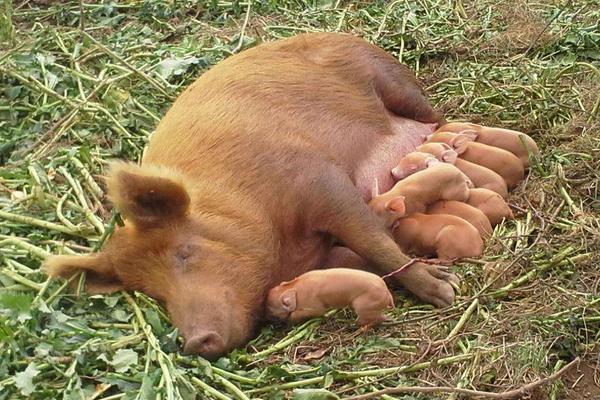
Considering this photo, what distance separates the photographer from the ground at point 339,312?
3.76 metres

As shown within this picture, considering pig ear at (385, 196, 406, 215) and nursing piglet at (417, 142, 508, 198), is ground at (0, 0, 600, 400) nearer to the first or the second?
nursing piglet at (417, 142, 508, 198)

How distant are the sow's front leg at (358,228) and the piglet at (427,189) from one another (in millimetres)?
192

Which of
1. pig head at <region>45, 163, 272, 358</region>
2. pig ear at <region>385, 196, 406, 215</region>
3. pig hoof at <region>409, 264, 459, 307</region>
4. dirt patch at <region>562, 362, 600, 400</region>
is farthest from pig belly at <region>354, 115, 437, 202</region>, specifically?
dirt patch at <region>562, 362, 600, 400</region>

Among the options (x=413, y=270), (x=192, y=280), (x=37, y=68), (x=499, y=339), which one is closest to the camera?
(x=499, y=339)

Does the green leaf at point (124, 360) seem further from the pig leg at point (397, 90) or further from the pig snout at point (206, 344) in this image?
the pig leg at point (397, 90)

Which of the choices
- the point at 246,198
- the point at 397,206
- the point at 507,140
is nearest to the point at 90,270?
the point at 246,198

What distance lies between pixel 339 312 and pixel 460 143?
5.18 ft

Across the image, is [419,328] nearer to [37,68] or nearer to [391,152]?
[391,152]

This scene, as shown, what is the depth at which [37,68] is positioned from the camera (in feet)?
21.5

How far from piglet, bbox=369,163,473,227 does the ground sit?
0.36 m

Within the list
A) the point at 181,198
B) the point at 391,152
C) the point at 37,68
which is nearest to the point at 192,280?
the point at 181,198

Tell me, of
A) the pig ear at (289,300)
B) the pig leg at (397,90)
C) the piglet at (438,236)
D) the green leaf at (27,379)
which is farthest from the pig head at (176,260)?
the pig leg at (397,90)

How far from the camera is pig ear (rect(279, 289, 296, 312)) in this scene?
423 cm

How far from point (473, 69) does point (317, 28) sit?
59.2 inches
